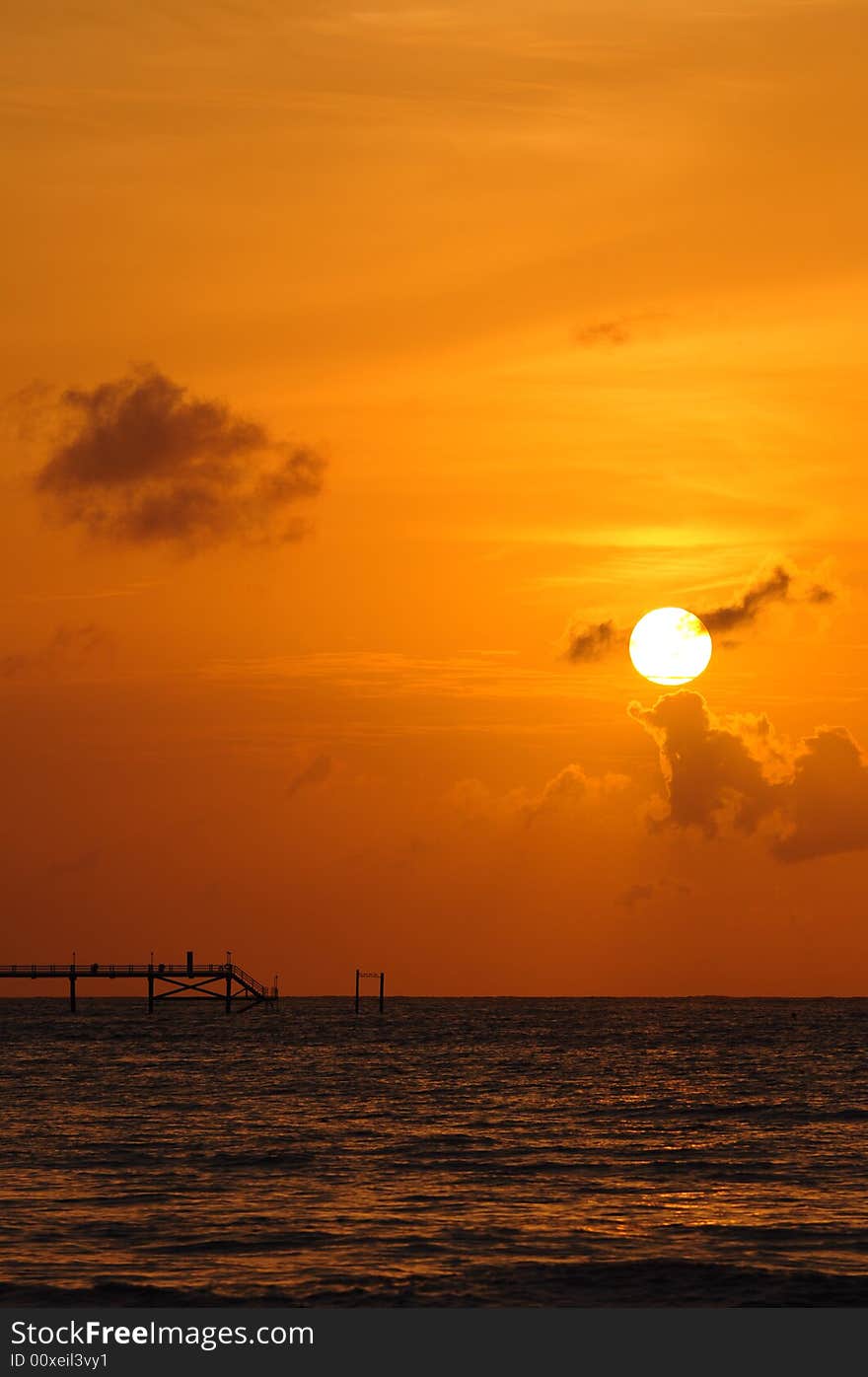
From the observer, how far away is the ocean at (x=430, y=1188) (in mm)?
29469

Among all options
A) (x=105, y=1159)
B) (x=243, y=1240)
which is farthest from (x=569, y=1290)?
(x=105, y=1159)

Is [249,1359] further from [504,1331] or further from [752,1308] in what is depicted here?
[752,1308]

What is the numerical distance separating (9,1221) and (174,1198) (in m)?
4.83

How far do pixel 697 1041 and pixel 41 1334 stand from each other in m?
126

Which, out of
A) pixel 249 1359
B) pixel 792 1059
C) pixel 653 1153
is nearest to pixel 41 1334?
pixel 249 1359

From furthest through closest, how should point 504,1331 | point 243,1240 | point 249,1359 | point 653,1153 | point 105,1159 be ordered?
point 653,1153 < point 105,1159 < point 243,1240 < point 504,1331 < point 249,1359

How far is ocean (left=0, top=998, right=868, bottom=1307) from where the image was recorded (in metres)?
29.5

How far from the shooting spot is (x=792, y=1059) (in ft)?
368

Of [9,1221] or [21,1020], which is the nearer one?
[9,1221]

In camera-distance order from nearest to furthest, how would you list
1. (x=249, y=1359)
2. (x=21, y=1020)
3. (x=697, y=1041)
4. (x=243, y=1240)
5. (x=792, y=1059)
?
(x=249, y=1359) → (x=243, y=1240) → (x=792, y=1059) → (x=697, y=1041) → (x=21, y=1020)

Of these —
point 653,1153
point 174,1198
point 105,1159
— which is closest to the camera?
point 174,1198

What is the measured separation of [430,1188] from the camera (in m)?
40.8

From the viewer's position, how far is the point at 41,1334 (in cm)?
2403

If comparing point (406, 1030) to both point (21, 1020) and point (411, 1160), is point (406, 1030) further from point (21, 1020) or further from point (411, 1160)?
point (411, 1160)
